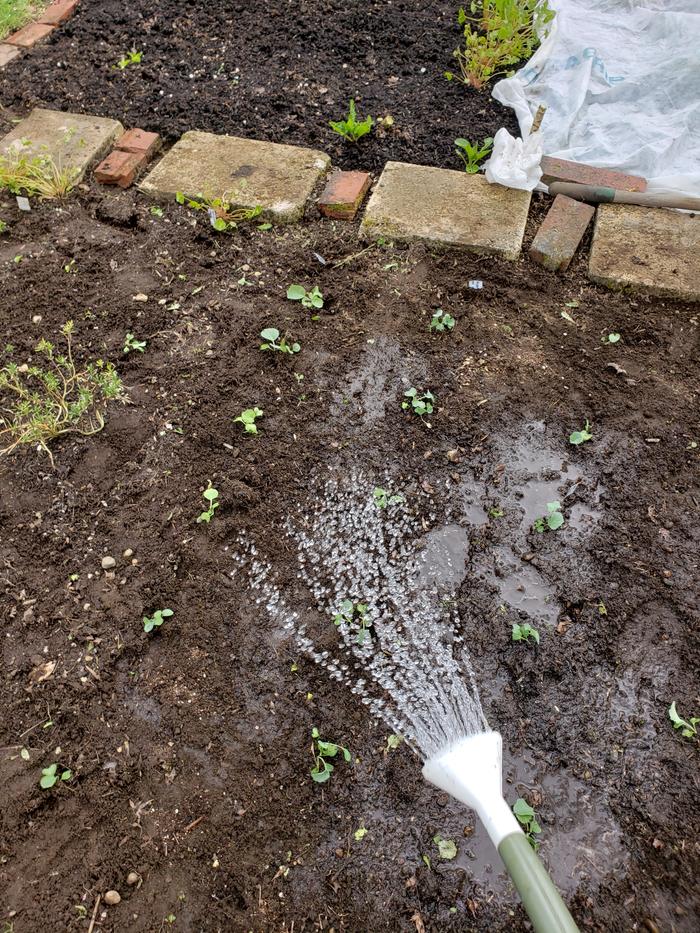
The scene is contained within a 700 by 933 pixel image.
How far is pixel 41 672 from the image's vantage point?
179cm

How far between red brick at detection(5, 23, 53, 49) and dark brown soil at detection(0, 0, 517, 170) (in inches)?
3.1

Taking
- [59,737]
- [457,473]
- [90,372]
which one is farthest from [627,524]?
[90,372]

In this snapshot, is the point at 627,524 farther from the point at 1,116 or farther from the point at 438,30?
the point at 1,116

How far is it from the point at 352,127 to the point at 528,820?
310 centimetres

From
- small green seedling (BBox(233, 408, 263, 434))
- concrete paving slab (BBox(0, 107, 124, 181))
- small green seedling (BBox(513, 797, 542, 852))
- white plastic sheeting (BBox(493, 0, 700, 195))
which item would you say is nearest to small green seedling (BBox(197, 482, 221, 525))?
small green seedling (BBox(233, 408, 263, 434))

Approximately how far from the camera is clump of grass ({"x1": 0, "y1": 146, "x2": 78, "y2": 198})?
9.92 feet

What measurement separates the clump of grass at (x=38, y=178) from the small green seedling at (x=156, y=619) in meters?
2.23

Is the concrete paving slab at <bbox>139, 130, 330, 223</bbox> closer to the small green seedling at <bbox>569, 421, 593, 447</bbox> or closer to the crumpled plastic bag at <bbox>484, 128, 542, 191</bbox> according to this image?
the crumpled plastic bag at <bbox>484, 128, 542, 191</bbox>

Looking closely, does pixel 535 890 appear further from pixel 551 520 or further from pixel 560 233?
pixel 560 233

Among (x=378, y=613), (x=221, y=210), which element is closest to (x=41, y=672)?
(x=378, y=613)

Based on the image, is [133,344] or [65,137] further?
[65,137]

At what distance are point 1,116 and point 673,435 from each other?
3.80 meters

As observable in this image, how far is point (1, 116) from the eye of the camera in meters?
3.53

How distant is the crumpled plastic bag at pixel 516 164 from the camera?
3.03 m
